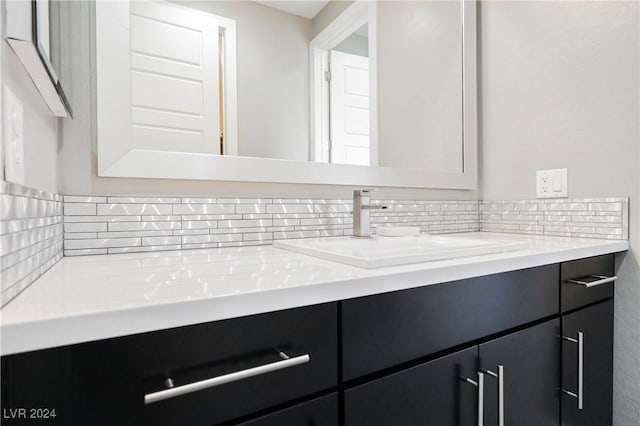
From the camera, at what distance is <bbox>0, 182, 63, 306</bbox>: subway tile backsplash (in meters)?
0.44

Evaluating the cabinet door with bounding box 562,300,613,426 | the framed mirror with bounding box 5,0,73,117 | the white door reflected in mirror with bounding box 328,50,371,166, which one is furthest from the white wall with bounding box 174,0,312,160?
the cabinet door with bounding box 562,300,613,426

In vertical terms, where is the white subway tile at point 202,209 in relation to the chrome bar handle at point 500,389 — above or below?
above

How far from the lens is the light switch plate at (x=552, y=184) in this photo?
1263mm

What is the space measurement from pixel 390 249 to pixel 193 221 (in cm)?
54

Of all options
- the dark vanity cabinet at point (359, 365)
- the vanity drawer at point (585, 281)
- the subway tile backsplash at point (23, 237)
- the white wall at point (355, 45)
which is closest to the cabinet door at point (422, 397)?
the dark vanity cabinet at point (359, 365)

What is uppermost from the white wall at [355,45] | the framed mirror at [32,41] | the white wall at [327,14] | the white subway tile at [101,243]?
the white wall at [327,14]

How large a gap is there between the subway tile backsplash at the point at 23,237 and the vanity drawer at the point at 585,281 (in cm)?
114

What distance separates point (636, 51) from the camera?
3.51 feet

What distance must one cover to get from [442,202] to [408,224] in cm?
21

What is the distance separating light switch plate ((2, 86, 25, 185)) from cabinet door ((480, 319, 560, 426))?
2.92 feet

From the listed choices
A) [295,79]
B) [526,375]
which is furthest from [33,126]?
[526,375]

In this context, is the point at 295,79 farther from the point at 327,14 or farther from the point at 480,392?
the point at 480,392

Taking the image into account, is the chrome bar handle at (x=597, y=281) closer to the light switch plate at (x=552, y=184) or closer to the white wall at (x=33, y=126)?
the light switch plate at (x=552, y=184)

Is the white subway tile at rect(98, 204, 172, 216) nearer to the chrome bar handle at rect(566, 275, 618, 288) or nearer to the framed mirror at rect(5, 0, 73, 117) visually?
the framed mirror at rect(5, 0, 73, 117)
